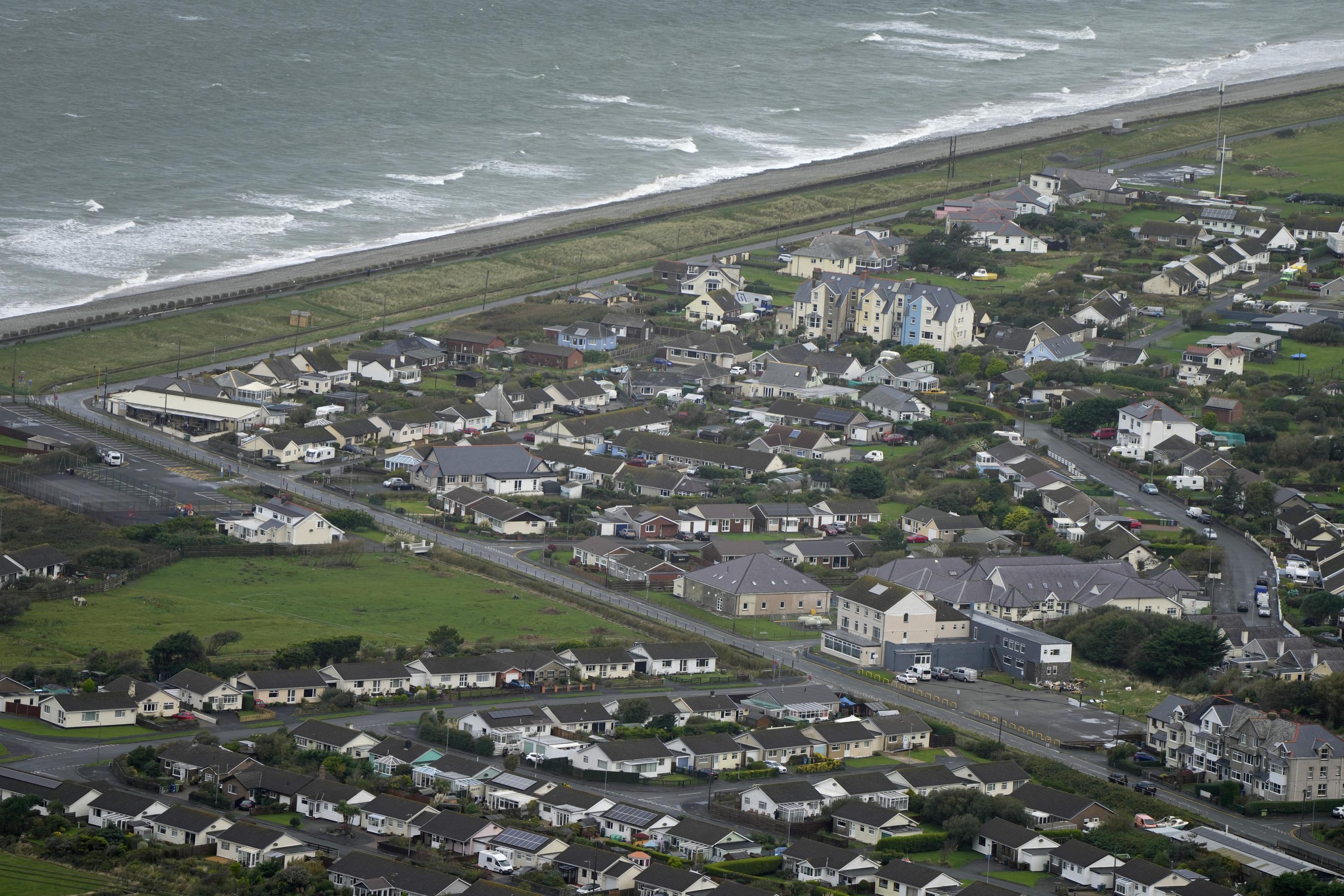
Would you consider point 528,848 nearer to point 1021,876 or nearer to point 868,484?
point 1021,876

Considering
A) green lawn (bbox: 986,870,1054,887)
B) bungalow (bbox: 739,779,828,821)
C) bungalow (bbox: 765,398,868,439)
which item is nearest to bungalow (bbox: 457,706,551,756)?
bungalow (bbox: 739,779,828,821)

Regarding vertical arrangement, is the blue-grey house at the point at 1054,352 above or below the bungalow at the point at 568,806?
above

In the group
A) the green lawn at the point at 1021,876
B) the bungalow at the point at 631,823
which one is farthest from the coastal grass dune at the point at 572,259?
the green lawn at the point at 1021,876

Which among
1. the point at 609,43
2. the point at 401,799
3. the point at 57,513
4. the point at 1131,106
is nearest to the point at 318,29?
the point at 609,43

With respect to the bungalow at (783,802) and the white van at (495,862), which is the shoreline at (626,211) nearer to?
the bungalow at (783,802)

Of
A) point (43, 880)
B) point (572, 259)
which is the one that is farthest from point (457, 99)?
point (43, 880)

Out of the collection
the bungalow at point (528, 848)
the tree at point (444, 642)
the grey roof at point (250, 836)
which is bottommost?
the tree at point (444, 642)
